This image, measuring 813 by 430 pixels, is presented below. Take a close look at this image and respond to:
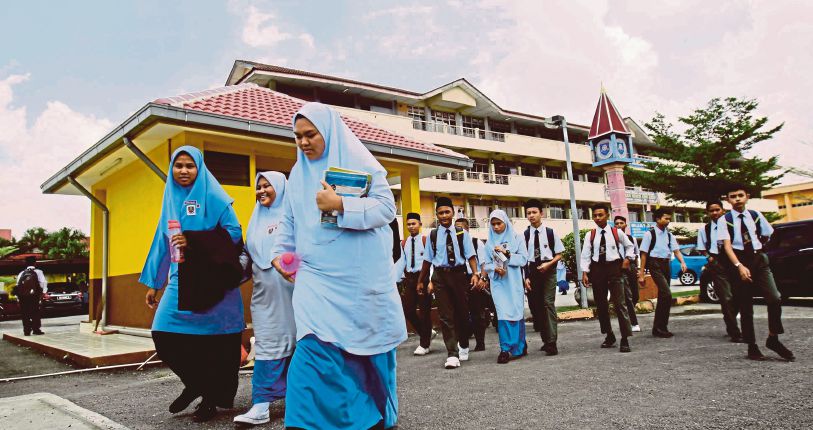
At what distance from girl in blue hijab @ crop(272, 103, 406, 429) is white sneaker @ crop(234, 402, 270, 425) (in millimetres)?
1394

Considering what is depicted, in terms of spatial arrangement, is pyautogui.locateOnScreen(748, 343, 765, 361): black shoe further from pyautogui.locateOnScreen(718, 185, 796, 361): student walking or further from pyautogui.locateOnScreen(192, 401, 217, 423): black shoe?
pyautogui.locateOnScreen(192, 401, 217, 423): black shoe

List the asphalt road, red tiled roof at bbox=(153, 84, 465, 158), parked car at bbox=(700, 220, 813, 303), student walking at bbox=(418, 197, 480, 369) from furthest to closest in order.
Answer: parked car at bbox=(700, 220, 813, 303), red tiled roof at bbox=(153, 84, 465, 158), student walking at bbox=(418, 197, 480, 369), the asphalt road

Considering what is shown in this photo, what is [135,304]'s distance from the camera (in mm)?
9695

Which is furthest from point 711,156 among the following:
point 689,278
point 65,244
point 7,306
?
point 65,244

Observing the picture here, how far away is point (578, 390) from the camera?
14.4 ft

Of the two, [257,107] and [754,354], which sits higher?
[257,107]

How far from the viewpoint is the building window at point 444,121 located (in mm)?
32375

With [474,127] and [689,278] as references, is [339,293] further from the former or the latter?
[474,127]

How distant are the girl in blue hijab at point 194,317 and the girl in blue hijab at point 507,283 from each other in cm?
333

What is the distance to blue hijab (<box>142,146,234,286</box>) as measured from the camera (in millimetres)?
4160

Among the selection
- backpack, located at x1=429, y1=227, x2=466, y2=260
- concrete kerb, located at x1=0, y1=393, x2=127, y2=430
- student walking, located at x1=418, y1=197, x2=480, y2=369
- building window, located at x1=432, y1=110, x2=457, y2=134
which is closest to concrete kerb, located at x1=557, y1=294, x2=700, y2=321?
student walking, located at x1=418, y1=197, x2=480, y2=369

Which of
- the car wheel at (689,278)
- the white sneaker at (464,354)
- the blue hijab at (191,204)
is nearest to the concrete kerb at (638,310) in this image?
the white sneaker at (464,354)

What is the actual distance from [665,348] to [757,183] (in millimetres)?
27654

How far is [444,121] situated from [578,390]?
29.8 m
